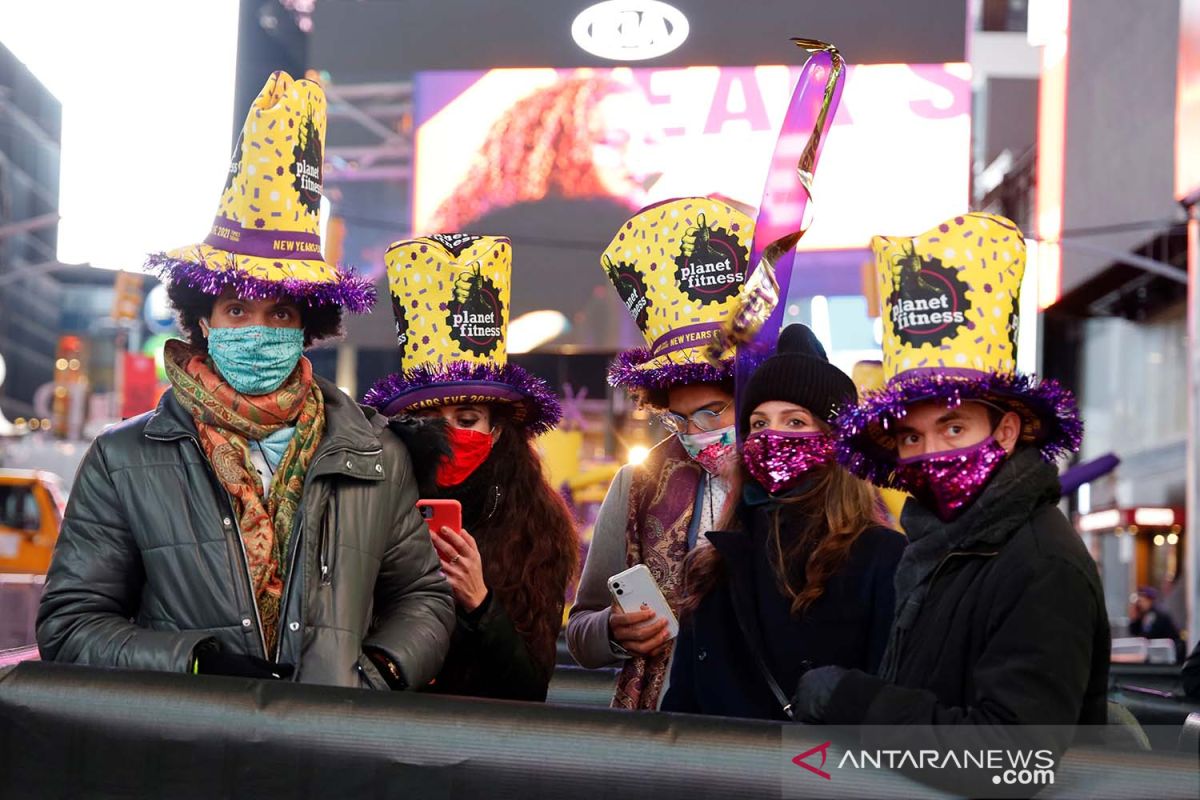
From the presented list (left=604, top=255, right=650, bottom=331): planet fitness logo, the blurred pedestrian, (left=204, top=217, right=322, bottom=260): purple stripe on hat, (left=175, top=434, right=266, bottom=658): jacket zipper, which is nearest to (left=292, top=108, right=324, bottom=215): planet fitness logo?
(left=204, top=217, right=322, bottom=260): purple stripe on hat

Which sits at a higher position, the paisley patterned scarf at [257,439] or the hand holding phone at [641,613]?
the paisley patterned scarf at [257,439]

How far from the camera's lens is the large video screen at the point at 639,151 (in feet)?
55.9

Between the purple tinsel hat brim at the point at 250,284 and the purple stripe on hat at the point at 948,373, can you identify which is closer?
the purple stripe on hat at the point at 948,373

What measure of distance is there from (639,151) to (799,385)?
13809 millimetres

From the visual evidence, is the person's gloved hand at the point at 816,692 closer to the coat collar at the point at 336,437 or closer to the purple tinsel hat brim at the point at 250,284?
the coat collar at the point at 336,437

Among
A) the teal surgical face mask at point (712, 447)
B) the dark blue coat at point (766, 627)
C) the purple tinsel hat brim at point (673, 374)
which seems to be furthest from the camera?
the purple tinsel hat brim at point (673, 374)

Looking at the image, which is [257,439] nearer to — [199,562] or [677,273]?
[199,562]

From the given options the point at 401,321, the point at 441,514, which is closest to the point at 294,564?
the point at 441,514

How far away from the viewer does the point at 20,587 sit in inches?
450

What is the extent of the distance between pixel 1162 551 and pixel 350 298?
2824 cm

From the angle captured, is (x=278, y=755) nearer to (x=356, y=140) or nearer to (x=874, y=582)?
(x=874, y=582)

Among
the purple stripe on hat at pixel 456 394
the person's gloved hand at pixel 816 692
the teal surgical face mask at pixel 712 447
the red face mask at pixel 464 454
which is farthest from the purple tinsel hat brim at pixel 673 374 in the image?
the person's gloved hand at pixel 816 692

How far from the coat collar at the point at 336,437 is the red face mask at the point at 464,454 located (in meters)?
0.88

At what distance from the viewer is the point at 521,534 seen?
486cm
